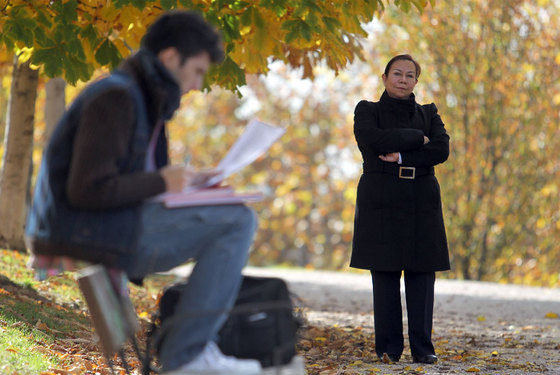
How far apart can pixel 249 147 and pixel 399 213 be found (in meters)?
2.18

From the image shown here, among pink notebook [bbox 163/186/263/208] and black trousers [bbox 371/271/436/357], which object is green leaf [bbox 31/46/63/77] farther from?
pink notebook [bbox 163/186/263/208]

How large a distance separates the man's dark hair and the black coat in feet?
7.30

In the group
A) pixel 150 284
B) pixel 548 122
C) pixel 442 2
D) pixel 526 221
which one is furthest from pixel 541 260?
pixel 150 284

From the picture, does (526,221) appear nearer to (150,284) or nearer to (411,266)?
(150,284)

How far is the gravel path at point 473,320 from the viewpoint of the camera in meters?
5.32

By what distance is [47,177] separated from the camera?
293 cm

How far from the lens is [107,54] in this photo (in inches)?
232

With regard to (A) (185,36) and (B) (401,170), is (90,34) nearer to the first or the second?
(B) (401,170)

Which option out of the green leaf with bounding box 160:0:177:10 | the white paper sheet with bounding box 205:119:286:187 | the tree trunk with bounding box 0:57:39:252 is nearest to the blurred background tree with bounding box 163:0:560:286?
the tree trunk with bounding box 0:57:39:252

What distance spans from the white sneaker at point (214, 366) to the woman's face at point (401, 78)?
8.68ft

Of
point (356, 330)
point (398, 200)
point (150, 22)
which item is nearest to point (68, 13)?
point (150, 22)

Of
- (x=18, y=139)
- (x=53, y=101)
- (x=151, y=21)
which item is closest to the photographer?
(x=151, y=21)

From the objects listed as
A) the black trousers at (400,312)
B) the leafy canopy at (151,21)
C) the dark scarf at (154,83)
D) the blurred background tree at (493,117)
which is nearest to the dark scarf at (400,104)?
the leafy canopy at (151,21)

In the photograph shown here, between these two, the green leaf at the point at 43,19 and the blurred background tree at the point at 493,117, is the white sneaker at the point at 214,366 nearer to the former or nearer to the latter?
the green leaf at the point at 43,19
